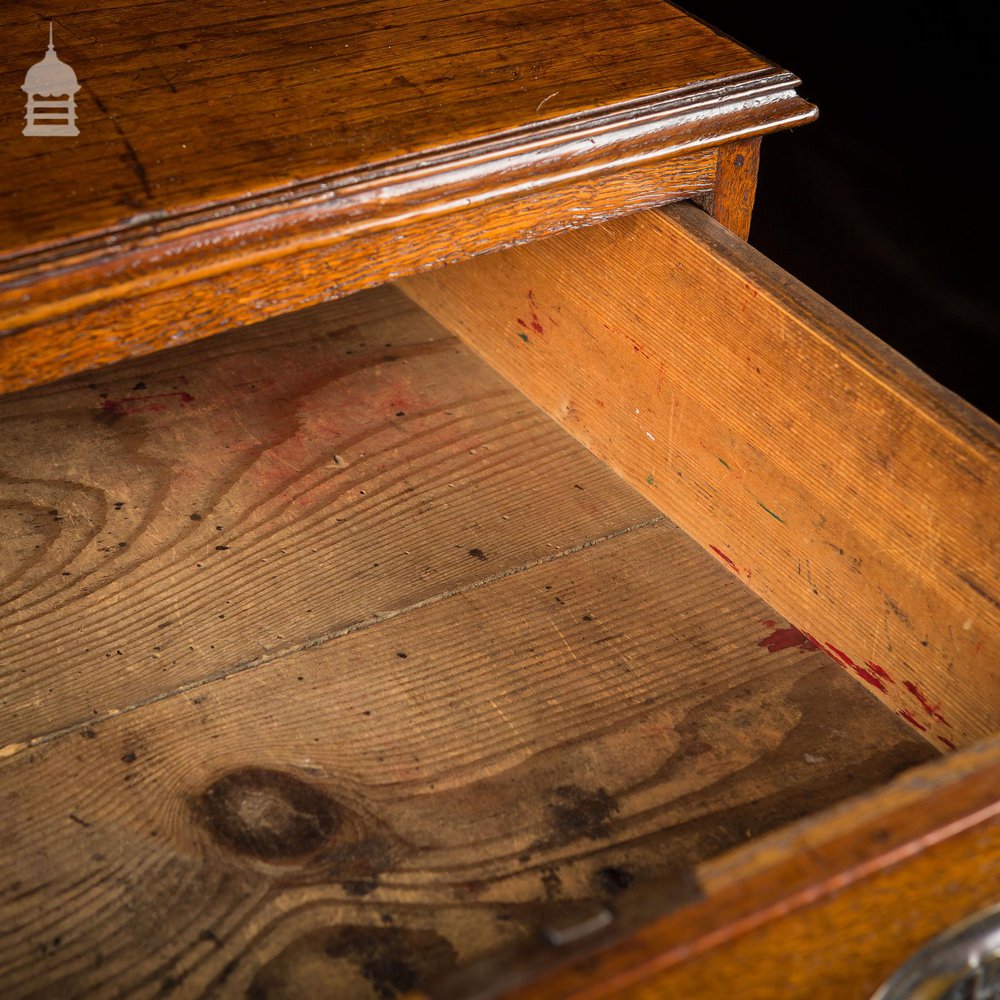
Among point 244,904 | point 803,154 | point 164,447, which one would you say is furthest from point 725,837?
point 803,154

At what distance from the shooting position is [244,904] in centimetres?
72

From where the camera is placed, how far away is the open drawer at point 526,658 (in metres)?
0.55

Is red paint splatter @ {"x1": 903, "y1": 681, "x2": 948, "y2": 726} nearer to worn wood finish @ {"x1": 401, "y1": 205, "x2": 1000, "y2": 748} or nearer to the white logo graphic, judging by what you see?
worn wood finish @ {"x1": 401, "y1": 205, "x2": 1000, "y2": 748}

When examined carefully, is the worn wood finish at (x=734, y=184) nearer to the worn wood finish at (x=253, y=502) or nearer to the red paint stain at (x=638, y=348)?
the red paint stain at (x=638, y=348)

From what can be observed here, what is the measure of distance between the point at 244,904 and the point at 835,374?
48 centimetres

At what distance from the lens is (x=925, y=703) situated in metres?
0.82

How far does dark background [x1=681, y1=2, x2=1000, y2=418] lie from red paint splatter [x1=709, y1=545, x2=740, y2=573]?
66 cm

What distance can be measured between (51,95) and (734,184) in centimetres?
49

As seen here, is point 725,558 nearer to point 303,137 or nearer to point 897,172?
point 303,137

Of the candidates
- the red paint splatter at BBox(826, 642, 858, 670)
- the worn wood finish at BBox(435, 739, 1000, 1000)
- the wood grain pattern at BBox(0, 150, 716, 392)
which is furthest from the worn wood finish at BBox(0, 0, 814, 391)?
the worn wood finish at BBox(435, 739, 1000, 1000)

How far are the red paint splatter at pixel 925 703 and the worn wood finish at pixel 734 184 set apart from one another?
1.18 ft

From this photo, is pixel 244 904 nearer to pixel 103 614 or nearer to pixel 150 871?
pixel 150 871

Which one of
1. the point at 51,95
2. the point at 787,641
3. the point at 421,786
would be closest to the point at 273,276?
the point at 51,95

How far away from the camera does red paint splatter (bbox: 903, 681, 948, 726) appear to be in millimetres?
811
